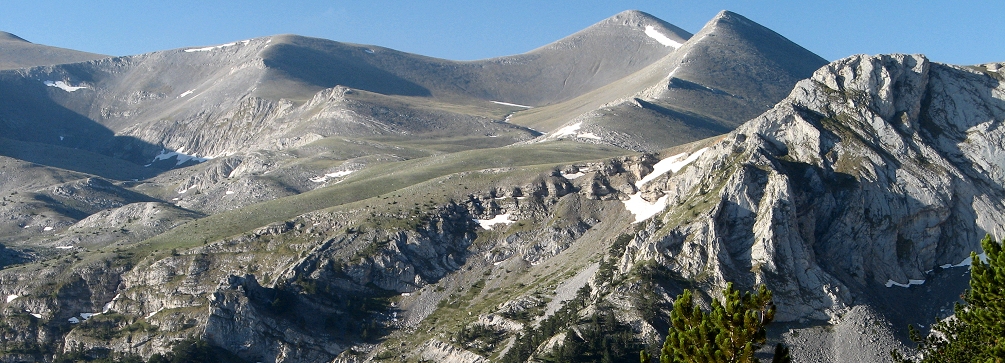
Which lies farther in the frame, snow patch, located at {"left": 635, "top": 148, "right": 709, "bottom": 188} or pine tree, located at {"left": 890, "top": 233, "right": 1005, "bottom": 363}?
snow patch, located at {"left": 635, "top": 148, "right": 709, "bottom": 188}

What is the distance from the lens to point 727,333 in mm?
37938

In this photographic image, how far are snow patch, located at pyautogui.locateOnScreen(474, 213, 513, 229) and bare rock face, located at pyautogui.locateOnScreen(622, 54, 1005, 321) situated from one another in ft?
90.3

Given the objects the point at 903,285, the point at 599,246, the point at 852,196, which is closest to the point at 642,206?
the point at 599,246

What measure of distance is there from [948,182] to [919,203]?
17.7 ft

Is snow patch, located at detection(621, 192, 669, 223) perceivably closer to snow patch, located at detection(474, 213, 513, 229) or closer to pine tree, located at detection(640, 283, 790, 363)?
snow patch, located at detection(474, 213, 513, 229)

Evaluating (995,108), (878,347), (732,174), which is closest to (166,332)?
(732,174)

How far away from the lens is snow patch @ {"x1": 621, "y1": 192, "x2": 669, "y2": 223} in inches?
5128

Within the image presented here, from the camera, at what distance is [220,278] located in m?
134

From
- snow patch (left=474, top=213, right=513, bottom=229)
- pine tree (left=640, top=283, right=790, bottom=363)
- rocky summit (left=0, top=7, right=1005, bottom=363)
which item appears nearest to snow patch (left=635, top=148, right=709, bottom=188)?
rocky summit (left=0, top=7, right=1005, bottom=363)

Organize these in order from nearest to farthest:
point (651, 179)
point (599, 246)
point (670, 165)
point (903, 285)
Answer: point (903, 285) → point (599, 246) → point (651, 179) → point (670, 165)

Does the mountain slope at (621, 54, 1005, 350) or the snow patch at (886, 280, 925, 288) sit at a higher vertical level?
the mountain slope at (621, 54, 1005, 350)

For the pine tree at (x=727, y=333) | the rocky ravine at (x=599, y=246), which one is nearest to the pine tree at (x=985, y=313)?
the pine tree at (x=727, y=333)

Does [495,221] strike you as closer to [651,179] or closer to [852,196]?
[651,179]

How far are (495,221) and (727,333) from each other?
4245 inches
